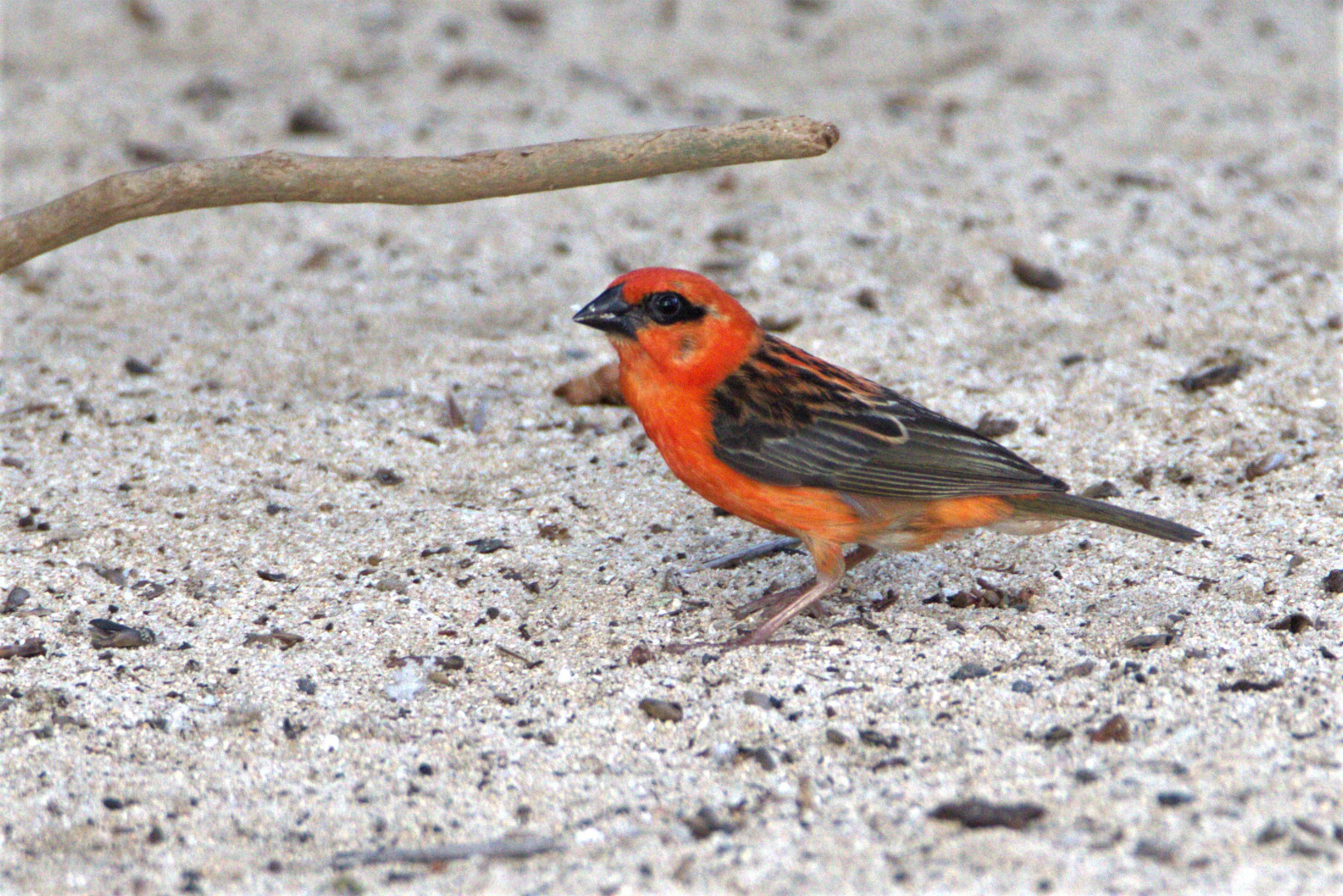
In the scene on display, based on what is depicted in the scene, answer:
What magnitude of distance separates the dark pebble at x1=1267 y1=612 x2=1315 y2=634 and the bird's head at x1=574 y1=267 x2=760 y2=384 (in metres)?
1.70

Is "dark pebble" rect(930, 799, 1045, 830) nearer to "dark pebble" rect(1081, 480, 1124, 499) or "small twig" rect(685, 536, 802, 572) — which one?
"small twig" rect(685, 536, 802, 572)

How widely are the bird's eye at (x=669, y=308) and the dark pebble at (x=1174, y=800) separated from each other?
1.97m

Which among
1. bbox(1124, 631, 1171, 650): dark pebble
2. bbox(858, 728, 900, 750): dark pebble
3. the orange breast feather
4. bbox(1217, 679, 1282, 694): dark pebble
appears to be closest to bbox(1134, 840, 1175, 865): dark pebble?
bbox(858, 728, 900, 750): dark pebble

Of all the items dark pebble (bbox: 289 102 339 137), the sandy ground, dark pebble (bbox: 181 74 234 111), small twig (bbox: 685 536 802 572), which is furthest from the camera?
dark pebble (bbox: 181 74 234 111)

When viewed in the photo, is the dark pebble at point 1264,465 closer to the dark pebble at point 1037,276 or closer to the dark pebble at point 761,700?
the dark pebble at point 1037,276

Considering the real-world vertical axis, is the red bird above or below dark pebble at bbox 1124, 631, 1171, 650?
above

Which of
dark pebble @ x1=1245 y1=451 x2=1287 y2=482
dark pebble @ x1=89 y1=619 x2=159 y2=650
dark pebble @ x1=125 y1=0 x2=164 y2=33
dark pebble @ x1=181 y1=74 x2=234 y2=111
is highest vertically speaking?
dark pebble @ x1=125 y1=0 x2=164 y2=33

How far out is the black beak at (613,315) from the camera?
4.55 m

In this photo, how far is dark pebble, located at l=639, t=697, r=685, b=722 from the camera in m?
3.86

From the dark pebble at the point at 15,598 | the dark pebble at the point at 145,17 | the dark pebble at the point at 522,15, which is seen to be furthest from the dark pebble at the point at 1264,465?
the dark pebble at the point at 145,17

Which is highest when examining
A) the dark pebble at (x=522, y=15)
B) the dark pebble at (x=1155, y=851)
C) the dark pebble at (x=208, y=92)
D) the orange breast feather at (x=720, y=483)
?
the dark pebble at (x=522, y=15)

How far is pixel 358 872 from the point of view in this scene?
323cm

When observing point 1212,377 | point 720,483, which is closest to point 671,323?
point 720,483

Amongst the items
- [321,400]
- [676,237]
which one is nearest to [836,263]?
[676,237]
